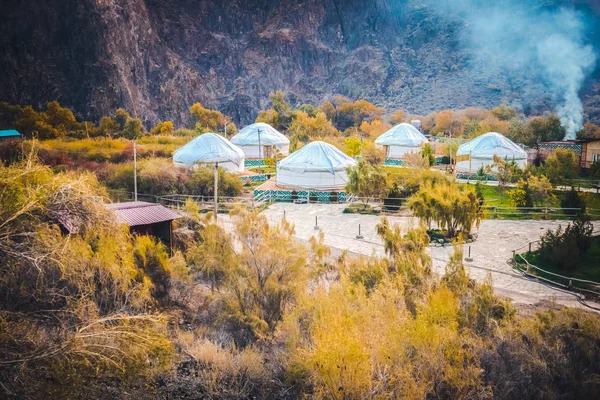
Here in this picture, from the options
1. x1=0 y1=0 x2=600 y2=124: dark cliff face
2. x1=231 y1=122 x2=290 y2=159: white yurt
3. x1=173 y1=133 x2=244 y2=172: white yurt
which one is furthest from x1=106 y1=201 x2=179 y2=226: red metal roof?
x1=0 y1=0 x2=600 y2=124: dark cliff face

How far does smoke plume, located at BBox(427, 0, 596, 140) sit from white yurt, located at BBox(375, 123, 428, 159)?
81.3 ft

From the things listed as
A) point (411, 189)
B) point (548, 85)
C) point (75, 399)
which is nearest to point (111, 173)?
point (411, 189)

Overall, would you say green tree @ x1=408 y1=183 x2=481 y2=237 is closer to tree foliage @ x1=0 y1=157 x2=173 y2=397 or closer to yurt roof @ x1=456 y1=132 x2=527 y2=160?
tree foliage @ x1=0 y1=157 x2=173 y2=397

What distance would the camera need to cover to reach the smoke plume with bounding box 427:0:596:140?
58.5m

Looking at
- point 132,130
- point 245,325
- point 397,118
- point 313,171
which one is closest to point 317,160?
point 313,171

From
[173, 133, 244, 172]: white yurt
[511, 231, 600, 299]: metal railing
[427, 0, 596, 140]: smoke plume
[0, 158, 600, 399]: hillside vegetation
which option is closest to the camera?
[0, 158, 600, 399]: hillside vegetation

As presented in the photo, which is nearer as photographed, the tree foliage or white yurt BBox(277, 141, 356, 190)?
the tree foliage

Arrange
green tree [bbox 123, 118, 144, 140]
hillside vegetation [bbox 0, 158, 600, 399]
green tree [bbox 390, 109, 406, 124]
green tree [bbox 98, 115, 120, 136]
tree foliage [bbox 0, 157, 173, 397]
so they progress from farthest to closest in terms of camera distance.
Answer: green tree [bbox 390, 109, 406, 124] < green tree [bbox 98, 115, 120, 136] < green tree [bbox 123, 118, 144, 140] < hillside vegetation [bbox 0, 158, 600, 399] < tree foliage [bbox 0, 157, 173, 397]

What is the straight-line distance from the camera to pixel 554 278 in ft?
38.5

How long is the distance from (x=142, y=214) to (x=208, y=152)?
14.3 m

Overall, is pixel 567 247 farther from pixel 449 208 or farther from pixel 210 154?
pixel 210 154

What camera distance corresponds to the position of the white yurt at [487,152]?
28.5 m

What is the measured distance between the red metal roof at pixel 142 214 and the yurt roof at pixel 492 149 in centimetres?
2021

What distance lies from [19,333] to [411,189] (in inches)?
631
